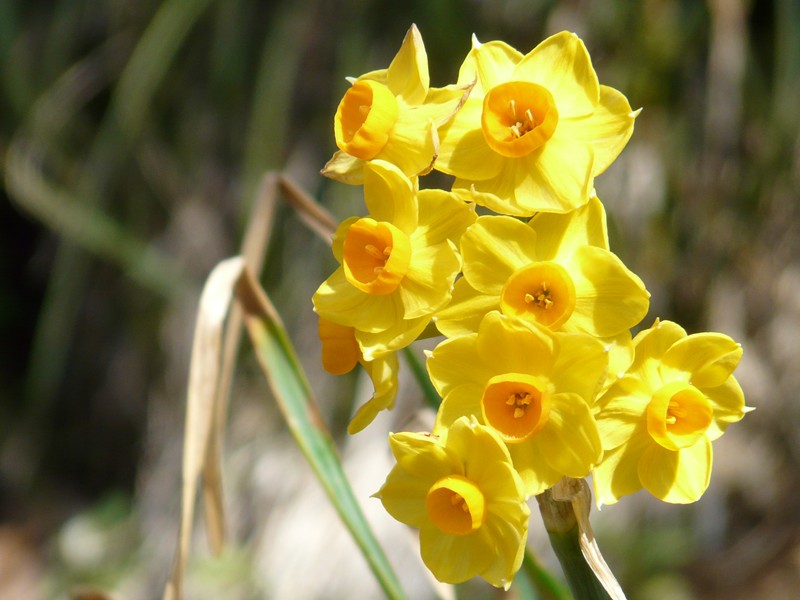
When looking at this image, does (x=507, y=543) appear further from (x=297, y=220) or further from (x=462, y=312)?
(x=297, y=220)


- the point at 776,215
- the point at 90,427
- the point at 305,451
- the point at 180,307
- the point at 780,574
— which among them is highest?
the point at 305,451

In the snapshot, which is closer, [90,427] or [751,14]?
[751,14]

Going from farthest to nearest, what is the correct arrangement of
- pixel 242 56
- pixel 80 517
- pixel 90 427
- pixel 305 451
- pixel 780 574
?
1. pixel 90 427
2. pixel 80 517
3. pixel 242 56
4. pixel 780 574
5. pixel 305 451

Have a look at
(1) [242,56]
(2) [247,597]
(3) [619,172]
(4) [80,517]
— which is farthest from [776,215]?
(4) [80,517]

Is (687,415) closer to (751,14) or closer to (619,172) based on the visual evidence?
(619,172)

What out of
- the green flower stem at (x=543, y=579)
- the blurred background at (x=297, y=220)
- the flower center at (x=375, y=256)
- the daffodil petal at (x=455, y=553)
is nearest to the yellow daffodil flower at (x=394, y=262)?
the flower center at (x=375, y=256)

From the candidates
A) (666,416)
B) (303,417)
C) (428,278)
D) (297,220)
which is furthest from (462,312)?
(297,220)

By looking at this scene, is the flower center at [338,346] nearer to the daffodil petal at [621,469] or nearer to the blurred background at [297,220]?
the daffodil petal at [621,469]

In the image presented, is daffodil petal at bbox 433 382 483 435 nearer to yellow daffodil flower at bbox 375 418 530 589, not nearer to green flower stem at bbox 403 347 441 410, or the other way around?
yellow daffodil flower at bbox 375 418 530 589

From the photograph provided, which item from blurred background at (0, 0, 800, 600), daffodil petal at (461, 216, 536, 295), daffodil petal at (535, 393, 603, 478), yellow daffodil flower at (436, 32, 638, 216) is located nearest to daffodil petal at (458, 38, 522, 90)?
yellow daffodil flower at (436, 32, 638, 216)
